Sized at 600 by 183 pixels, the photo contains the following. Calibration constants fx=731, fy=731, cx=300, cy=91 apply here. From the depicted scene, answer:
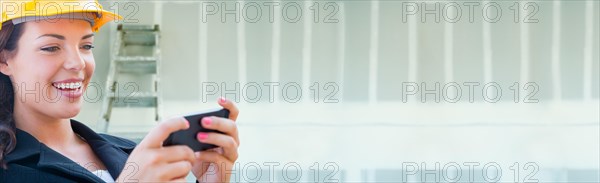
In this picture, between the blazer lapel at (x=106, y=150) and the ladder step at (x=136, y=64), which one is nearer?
the blazer lapel at (x=106, y=150)

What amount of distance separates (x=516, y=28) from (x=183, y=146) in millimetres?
3204

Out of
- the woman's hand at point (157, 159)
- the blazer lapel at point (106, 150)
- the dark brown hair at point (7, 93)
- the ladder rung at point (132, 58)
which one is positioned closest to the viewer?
the woman's hand at point (157, 159)

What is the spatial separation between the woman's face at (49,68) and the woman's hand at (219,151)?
253mm

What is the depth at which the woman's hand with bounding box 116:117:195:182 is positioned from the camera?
44.3 inches

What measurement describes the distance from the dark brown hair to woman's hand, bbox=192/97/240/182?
1.05ft

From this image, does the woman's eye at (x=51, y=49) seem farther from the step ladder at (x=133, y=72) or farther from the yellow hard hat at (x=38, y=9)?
the step ladder at (x=133, y=72)

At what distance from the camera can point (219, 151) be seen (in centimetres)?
130

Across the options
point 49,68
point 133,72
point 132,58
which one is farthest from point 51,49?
point 133,72

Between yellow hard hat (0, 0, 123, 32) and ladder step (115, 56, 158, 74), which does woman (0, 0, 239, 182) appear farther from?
ladder step (115, 56, 158, 74)

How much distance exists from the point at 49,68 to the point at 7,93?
0.11 metres

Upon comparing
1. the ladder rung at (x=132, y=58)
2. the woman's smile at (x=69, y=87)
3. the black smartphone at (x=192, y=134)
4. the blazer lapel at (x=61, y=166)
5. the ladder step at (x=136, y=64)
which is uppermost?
the ladder rung at (x=132, y=58)

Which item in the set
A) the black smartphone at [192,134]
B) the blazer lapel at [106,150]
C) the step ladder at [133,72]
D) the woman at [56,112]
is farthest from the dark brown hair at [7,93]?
the step ladder at [133,72]

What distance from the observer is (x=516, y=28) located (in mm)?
4039

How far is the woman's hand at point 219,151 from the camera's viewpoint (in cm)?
121
